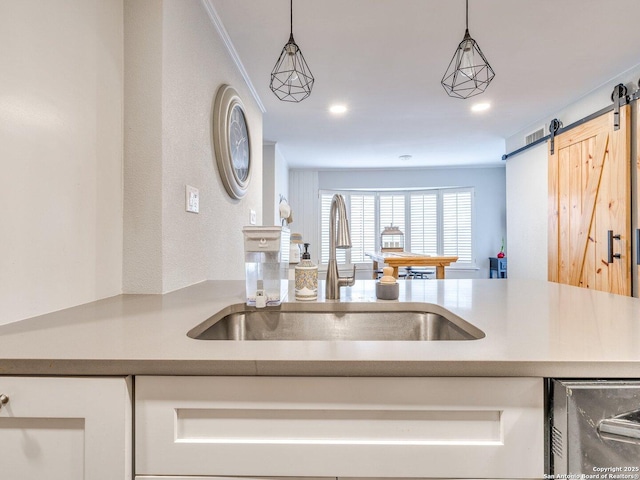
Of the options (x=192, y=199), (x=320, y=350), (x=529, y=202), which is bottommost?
(x=320, y=350)

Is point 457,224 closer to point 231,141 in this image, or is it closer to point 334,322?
point 231,141

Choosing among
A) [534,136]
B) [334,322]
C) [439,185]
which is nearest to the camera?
[334,322]

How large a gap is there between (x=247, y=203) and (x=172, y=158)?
51.3 inches

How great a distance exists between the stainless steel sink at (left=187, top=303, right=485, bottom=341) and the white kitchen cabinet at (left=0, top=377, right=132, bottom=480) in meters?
0.50

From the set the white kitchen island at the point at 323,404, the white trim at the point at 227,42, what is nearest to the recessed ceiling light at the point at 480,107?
the white trim at the point at 227,42

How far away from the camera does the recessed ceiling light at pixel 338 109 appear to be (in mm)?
3519

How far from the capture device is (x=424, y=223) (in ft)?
22.7

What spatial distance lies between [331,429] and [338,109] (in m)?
3.40

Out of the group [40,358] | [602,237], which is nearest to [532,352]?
[40,358]

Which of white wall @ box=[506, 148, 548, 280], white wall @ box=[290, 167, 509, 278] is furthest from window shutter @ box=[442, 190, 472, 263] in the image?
white wall @ box=[506, 148, 548, 280]

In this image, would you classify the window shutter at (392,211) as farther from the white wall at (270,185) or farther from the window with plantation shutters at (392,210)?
the white wall at (270,185)

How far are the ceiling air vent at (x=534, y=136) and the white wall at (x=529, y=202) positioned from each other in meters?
0.06

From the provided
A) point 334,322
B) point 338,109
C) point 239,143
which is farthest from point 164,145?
point 338,109

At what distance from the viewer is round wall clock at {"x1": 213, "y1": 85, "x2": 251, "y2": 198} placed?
1.93 meters
